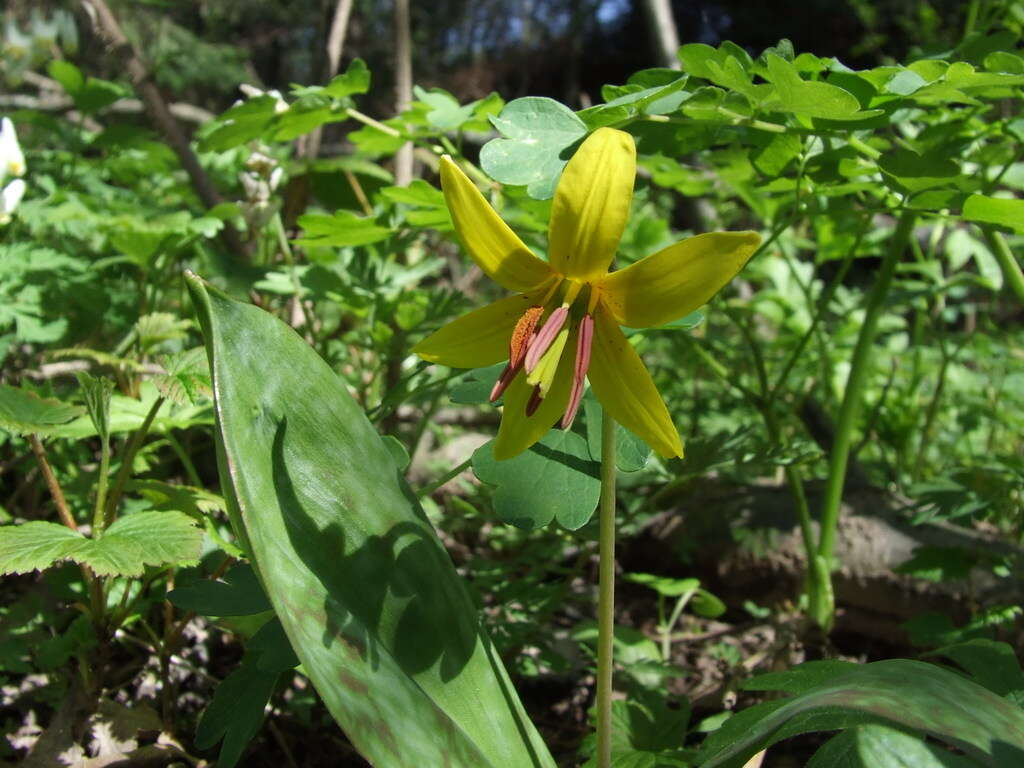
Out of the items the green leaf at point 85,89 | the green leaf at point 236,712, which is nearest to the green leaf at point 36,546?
the green leaf at point 236,712

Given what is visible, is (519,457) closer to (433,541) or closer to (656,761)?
(433,541)

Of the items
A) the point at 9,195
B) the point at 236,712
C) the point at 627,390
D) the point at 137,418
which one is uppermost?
the point at 9,195

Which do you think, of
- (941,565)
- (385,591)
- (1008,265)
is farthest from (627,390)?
(941,565)

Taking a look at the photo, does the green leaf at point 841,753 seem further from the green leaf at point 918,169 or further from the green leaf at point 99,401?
the green leaf at point 99,401

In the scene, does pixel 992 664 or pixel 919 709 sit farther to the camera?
pixel 992 664

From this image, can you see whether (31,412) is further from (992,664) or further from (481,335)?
(992,664)

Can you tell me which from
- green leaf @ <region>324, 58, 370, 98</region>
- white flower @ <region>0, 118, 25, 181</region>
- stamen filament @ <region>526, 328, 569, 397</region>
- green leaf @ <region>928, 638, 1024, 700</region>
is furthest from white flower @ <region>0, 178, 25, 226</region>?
green leaf @ <region>928, 638, 1024, 700</region>
